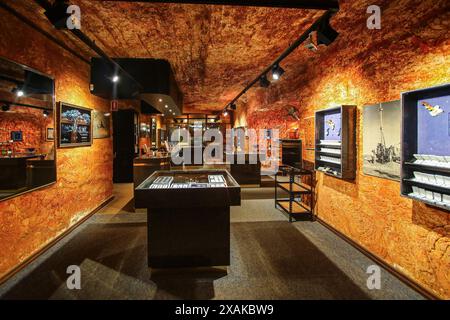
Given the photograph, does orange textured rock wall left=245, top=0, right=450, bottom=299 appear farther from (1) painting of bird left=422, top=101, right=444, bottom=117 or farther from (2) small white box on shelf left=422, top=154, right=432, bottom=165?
(2) small white box on shelf left=422, top=154, right=432, bottom=165

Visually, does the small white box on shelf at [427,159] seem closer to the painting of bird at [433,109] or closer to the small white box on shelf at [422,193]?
the small white box on shelf at [422,193]

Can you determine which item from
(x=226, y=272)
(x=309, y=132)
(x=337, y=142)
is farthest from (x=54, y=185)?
(x=309, y=132)

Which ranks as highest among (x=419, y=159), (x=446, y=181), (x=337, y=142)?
(x=337, y=142)

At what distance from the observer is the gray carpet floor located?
2420 mm

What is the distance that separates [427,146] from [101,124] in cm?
599

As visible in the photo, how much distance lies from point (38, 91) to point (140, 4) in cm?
191

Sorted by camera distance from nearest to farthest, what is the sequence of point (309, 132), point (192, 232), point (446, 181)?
1. point (446, 181)
2. point (192, 232)
3. point (309, 132)

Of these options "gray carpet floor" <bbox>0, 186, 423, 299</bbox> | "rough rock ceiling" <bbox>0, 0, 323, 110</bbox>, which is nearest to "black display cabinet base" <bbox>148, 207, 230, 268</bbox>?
"gray carpet floor" <bbox>0, 186, 423, 299</bbox>

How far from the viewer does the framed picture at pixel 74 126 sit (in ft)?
12.5

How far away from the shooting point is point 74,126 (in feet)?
13.8

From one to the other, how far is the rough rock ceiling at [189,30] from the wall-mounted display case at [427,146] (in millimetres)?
1720

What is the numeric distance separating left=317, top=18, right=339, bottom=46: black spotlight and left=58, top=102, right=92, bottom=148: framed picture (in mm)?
4088

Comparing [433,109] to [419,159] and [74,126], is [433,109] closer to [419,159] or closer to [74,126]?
[419,159]
